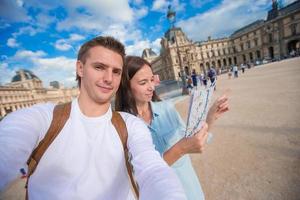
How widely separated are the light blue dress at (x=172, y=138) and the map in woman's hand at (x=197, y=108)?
1.81 ft

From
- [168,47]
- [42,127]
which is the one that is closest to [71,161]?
[42,127]

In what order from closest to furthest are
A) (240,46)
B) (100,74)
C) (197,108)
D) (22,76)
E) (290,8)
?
(197,108) < (100,74) < (290,8) < (240,46) < (22,76)

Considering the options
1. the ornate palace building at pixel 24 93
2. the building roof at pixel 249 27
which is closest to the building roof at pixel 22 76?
the ornate palace building at pixel 24 93

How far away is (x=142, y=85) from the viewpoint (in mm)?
2117

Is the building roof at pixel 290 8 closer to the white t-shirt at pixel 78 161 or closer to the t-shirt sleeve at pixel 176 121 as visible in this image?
the t-shirt sleeve at pixel 176 121

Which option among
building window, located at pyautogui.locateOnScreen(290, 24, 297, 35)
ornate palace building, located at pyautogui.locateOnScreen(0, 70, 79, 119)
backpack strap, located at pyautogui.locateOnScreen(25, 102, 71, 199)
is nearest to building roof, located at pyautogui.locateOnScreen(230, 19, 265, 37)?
building window, located at pyautogui.locateOnScreen(290, 24, 297, 35)

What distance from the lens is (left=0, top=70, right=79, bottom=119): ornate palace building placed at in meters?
61.7

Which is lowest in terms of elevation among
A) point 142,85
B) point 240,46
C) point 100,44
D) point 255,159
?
point 255,159

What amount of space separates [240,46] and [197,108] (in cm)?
8657

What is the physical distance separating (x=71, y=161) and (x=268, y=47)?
245ft

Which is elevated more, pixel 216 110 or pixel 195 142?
pixel 216 110

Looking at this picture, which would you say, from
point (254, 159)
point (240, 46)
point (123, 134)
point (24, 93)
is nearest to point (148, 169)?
point (123, 134)

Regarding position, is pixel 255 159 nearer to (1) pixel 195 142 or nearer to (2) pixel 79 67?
(1) pixel 195 142

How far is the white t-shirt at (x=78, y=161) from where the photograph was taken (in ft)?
3.86
